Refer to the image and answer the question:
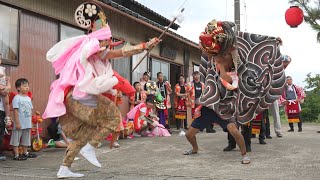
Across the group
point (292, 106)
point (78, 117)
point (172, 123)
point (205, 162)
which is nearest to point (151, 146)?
point (205, 162)

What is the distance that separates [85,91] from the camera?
4.46m

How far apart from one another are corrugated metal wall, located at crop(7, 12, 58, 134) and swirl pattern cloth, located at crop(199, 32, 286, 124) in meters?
3.29

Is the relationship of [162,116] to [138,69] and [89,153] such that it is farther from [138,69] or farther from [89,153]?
[89,153]

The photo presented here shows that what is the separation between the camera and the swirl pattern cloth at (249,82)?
19.0 ft

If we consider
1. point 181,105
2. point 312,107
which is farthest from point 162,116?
point 312,107

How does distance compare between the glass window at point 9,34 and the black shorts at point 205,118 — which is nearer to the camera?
the black shorts at point 205,118

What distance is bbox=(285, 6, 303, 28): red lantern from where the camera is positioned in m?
10.6

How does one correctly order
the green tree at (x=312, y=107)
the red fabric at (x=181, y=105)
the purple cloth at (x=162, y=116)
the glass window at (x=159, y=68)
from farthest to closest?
the green tree at (x=312, y=107)
the glass window at (x=159, y=68)
the red fabric at (x=181, y=105)
the purple cloth at (x=162, y=116)

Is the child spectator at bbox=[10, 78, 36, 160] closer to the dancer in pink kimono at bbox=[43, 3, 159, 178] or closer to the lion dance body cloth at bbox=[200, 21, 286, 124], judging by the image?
the dancer in pink kimono at bbox=[43, 3, 159, 178]

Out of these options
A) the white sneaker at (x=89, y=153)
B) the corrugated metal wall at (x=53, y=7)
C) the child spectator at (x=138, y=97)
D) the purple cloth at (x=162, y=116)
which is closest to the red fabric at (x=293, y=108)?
the purple cloth at (x=162, y=116)

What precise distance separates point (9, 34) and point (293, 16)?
714 centimetres

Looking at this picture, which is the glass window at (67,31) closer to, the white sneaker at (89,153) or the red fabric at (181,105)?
the red fabric at (181,105)

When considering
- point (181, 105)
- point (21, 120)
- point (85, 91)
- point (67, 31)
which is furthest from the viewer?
point (181, 105)

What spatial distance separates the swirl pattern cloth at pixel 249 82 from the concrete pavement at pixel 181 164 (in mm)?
731
